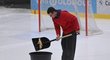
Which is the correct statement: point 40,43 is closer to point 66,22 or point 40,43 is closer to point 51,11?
point 51,11

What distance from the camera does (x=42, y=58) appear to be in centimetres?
595

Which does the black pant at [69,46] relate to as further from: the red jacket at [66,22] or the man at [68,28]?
the red jacket at [66,22]

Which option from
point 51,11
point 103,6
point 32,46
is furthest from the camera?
point 103,6

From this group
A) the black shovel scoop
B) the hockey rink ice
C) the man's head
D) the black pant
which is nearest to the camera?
the black shovel scoop

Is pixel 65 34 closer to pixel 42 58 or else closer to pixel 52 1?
pixel 42 58

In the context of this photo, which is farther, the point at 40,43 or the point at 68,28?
the point at 68,28

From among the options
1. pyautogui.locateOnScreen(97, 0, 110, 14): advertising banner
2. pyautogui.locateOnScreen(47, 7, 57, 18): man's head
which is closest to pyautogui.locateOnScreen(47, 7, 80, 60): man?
pyautogui.locateOnScreen(47, 7, 57, 18): man's head

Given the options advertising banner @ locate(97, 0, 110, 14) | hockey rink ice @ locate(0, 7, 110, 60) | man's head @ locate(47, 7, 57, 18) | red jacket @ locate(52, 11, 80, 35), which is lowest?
hockey rink ice @ locate(0, 7, 110, 60)

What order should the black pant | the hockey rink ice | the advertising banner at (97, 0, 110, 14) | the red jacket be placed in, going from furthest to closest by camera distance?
the advertising banner at (97, 0, 110, 14) < the hockey rink ice < the black pant < the red jacket

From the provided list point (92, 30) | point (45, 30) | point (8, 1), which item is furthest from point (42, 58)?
point (8, 1)

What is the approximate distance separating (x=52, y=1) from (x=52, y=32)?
205cm

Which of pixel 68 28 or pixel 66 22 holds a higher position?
pixel 66 22

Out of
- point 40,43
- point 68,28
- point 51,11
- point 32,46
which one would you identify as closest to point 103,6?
point 32,46

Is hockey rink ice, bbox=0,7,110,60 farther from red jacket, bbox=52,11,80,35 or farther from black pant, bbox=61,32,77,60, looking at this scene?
red jacket, bbox=52,11,80,35
